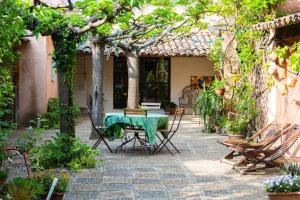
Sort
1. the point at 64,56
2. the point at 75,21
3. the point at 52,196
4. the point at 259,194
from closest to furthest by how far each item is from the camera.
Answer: the point at 52,196 < the point at 259,194 < the point at 64,56 < the point at 75,21

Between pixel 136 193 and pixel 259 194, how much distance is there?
5.08 feet

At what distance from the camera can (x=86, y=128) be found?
14469 mm

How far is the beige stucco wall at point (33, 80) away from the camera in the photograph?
47.1ft

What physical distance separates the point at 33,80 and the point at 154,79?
7012 mm

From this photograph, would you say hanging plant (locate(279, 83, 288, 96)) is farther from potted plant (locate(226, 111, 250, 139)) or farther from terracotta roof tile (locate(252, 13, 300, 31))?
potted plant (locate(226, 111, 250, 139))

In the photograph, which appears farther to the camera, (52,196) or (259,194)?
(259,194)

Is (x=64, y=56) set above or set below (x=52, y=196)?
above

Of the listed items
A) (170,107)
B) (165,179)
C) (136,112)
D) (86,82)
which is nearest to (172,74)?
(170,107)

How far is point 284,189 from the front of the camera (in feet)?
17.0

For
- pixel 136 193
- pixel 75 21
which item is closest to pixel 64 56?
pixel 75 21

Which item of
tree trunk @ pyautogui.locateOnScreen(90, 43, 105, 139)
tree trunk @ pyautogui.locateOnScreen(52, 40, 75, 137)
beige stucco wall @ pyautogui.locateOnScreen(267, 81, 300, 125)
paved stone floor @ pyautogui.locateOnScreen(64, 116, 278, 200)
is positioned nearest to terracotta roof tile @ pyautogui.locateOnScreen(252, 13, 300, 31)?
beige stucco wall @ pyautogui.locateOnScreen(267, 81, 300, 125)

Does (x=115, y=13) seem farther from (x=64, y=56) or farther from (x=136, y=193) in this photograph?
(x=136, y=193)

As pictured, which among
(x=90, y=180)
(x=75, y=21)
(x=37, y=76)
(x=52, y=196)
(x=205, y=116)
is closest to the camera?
(x=52, y=196)

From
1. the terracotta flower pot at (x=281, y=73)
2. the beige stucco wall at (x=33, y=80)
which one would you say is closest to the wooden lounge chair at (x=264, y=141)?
the terracotta flower pot at (x=281, y=73)
